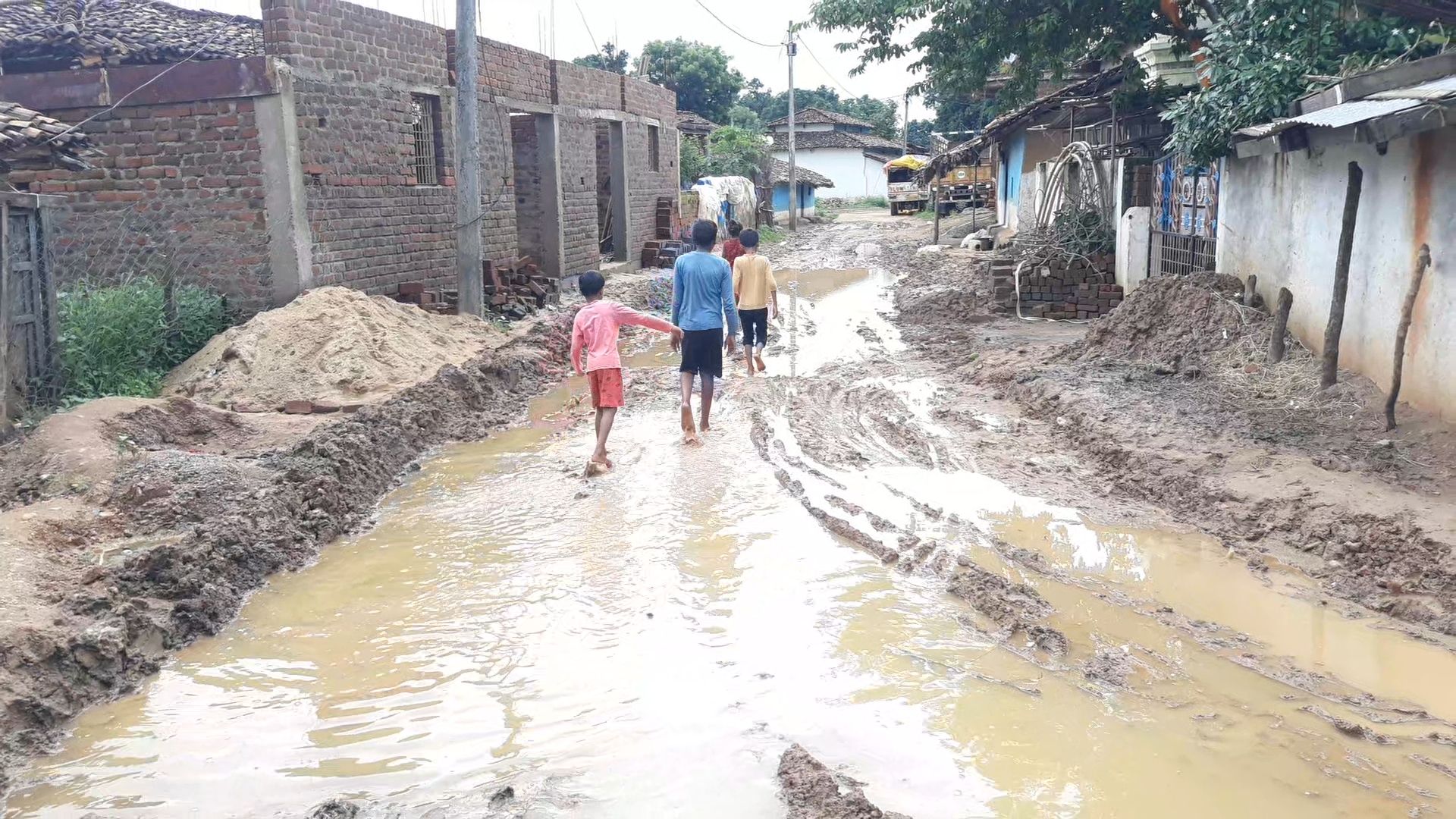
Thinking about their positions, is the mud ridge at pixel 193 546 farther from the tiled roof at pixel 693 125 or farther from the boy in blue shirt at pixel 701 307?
the tiled roof at pixel 693 125

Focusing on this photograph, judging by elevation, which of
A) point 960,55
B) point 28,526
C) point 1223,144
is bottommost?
point 28,526

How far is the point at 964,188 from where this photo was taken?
145 ft

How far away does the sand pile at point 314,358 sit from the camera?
366 inches

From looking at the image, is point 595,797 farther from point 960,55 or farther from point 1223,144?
point 960,55

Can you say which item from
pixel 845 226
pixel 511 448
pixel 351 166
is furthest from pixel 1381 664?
pixel 845 226

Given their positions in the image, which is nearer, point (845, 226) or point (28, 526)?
point (28, 526)

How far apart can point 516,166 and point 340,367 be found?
9413 mm

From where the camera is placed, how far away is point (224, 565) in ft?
18.8

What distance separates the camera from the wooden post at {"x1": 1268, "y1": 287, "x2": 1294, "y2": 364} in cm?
888

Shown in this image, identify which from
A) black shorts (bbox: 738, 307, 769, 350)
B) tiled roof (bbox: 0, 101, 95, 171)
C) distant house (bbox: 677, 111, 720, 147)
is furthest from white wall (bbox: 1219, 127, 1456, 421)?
distant house (bbox: 677, 111, 720, 147)

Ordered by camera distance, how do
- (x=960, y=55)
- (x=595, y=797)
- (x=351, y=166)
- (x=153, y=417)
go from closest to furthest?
(x=595, y=797) → (x=153, y=417) → (x=351, y=166) → (x=960, y=55)

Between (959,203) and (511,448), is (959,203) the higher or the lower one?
the higher one

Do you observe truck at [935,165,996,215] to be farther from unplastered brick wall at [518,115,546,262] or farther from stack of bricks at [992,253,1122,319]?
unplastered brick wall at [518,115,546,262]

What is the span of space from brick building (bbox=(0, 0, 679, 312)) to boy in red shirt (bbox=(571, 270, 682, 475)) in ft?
15.1
